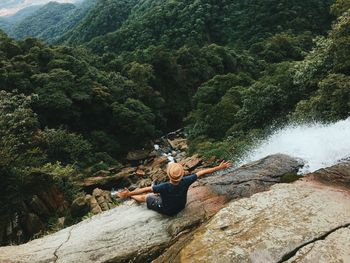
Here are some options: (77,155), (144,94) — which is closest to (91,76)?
(144,94)

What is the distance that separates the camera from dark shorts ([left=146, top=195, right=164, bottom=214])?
8266 mm

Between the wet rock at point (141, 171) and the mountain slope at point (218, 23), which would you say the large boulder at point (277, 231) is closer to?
the wet rock at point (141, 171)

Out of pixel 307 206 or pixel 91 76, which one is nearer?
pixel 307 206

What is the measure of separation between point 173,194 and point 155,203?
0.57 m

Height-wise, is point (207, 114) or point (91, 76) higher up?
point (91, 76)

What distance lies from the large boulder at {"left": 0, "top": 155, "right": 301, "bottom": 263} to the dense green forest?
11.0 metres

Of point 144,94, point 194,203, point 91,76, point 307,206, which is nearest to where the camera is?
point 307,206

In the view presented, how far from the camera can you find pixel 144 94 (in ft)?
173

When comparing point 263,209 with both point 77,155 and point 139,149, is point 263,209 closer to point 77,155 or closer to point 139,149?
point 77,155

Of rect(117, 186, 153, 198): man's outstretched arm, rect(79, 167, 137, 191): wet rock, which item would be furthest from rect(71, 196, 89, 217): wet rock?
rect(117, 186, 153, 198): man's outstretched arm

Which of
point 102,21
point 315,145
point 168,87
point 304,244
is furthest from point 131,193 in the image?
point 102,21

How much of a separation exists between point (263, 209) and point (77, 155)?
29.4m

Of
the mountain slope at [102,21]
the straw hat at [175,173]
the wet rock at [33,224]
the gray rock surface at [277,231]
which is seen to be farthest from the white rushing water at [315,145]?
the mountain slope at [102,21]

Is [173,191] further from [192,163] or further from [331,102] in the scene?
[192,163]
